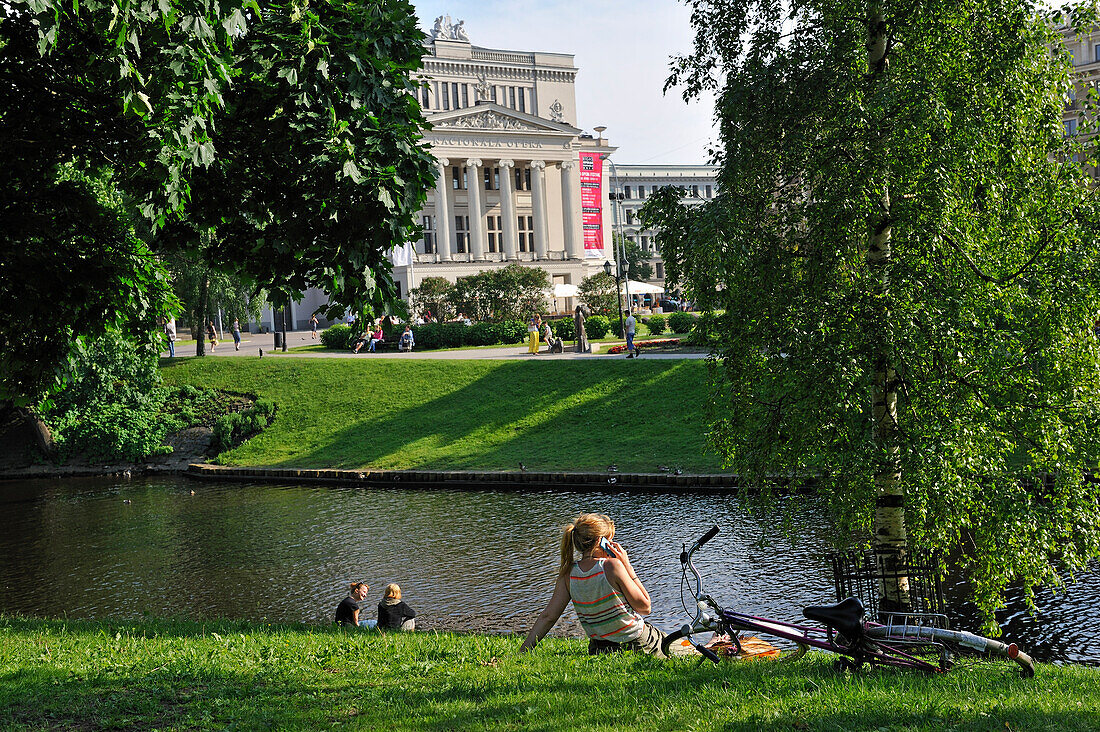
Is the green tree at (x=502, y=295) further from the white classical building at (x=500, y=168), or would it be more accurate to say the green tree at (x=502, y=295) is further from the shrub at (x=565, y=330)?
the white classical building at (x=500, y=168)

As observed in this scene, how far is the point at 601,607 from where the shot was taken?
747cm

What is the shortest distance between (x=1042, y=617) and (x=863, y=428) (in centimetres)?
575

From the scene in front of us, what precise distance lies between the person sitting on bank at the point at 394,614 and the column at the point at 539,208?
71.4 m

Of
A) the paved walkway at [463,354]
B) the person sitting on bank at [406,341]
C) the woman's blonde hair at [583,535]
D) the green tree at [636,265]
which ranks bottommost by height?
the woman's blonde hair at [583,535]

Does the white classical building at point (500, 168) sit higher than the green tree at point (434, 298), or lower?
higher

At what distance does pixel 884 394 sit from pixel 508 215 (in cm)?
7296

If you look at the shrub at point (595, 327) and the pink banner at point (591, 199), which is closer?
the shrub at point (595, 327)

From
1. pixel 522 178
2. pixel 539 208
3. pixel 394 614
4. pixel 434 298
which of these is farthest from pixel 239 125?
pixel 522 178

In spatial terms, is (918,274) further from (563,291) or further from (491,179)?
(491,179)

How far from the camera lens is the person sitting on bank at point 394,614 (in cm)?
1216

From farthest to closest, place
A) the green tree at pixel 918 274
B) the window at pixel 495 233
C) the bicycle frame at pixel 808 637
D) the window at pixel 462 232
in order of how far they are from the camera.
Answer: the window at pixel 495 233 < the window at pixel 462 232 < the green tree at pixel 918 274 < the bicycle frame at pixel 808 637

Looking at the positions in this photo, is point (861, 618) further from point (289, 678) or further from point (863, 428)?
point (289, 678)

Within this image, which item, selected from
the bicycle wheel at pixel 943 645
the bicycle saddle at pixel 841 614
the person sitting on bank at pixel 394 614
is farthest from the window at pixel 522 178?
the bicycle saddle at pixel 841 614

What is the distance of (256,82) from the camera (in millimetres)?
8172
